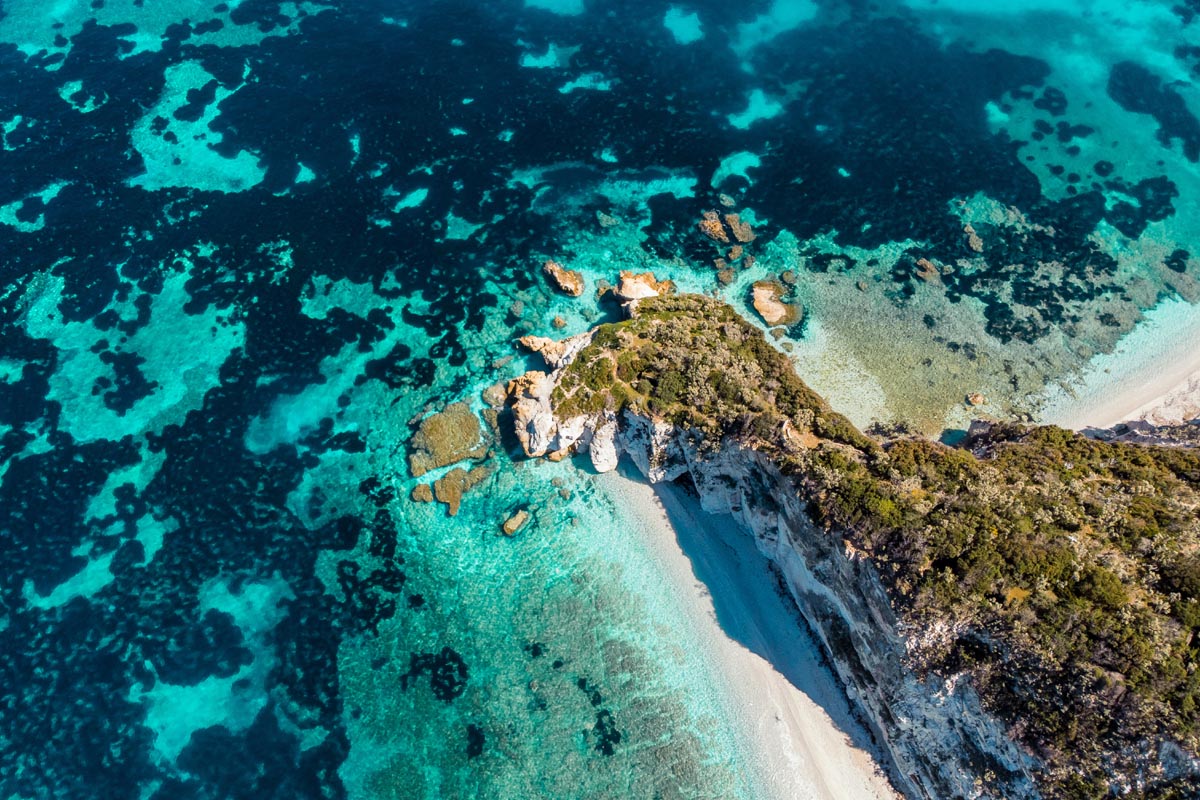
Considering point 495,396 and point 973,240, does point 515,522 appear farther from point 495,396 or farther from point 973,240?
point 973,240

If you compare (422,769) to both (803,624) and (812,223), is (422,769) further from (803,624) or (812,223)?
(812,223)

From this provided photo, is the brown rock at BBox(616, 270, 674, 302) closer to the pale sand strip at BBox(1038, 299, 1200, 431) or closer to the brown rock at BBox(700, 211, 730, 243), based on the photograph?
the brown rock at BBox(700, 211, 730, 243)

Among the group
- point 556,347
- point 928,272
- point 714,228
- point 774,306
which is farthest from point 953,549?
point 714,228

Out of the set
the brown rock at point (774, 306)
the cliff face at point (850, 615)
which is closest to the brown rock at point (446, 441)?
the cliff face at point (850, 615)

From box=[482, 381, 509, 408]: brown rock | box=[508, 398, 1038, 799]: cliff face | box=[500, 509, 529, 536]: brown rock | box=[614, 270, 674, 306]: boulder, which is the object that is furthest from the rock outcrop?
box=[614, 270, 674, 306]: boulder

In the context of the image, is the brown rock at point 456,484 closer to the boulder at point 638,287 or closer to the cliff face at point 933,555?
the cliff face at point 933,555
